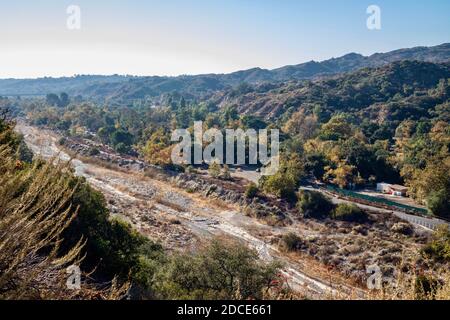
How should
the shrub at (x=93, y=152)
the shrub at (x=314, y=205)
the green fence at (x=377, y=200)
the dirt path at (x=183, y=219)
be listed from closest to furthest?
the dirt path at (x=183, y=219) → the shrub at (x=314, y=205) → the green fence at (x=377, y=200) → the shrub at (x=93, y=152)

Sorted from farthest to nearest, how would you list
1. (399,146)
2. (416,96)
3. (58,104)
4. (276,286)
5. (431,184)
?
(58,104) < (416,96) < (399,146) < (431,184) < (276,286)

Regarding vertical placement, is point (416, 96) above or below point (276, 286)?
above

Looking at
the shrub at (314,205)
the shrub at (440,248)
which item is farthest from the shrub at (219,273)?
the shrub at (314,205)

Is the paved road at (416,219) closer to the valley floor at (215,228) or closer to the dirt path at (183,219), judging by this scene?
the valley floor at (215,228)

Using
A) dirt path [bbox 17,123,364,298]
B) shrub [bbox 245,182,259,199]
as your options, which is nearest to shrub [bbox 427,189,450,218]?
dirt path [bbox 17,123,364,298]

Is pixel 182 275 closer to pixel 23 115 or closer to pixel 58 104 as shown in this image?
pixel 23 115

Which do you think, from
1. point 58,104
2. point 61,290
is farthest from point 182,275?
point 58,104
